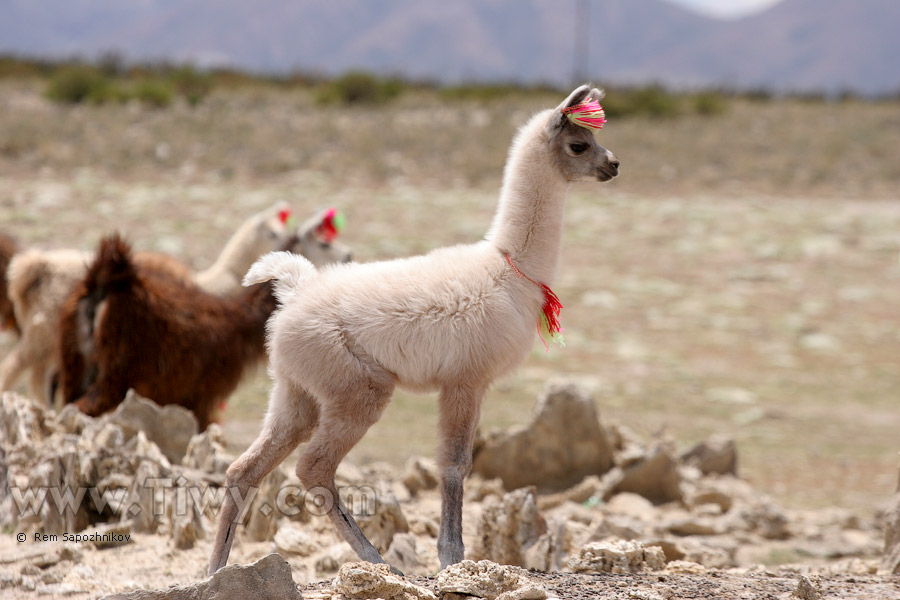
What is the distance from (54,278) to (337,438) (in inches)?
206

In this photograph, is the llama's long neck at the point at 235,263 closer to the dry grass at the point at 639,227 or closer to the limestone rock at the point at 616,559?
the dry grass at the point at 639,227

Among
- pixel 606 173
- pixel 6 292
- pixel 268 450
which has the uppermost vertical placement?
pixel 606 173

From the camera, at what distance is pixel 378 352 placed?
4.46 meters

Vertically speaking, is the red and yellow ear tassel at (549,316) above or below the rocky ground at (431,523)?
above

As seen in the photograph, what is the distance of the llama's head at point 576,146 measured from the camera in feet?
15.8

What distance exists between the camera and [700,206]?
2034cm

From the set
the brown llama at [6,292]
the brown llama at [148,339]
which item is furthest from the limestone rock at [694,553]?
the brown llama at [6,292]

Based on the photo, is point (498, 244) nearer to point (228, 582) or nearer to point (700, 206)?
point (228, 582)

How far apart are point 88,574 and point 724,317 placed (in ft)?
35.7

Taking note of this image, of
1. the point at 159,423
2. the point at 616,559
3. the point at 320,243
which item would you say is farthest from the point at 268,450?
the point at 320,243

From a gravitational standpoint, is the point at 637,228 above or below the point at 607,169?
above

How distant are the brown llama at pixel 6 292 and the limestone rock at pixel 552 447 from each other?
485 centimetres

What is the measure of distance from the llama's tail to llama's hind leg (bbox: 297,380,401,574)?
0.63m

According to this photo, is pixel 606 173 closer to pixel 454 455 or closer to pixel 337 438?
pixel 454 455
